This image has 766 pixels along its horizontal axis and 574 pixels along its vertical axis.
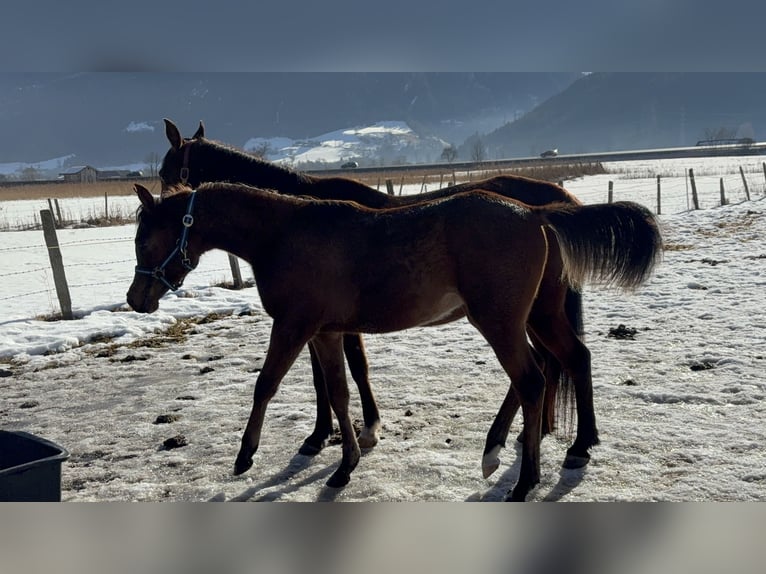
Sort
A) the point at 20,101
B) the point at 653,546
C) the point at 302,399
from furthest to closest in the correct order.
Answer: the point at 302,399
the point at 20,101
the point at 653,546

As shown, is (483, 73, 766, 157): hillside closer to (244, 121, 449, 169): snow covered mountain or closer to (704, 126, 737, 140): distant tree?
(704, 126, 737, 140): distant tree

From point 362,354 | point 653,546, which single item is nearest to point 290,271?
point 362,354

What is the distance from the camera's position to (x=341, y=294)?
10.6ft

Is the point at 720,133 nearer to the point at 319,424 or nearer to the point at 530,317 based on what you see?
the point at 530,317

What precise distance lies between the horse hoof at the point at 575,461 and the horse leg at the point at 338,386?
1.21 meters

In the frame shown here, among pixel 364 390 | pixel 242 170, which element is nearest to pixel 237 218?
pixel 242 170

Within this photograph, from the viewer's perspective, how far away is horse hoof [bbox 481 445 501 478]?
3.35 metres

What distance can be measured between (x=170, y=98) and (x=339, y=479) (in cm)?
269

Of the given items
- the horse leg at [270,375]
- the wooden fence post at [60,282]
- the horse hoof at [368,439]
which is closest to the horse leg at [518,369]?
the horse hoof at [368,439]

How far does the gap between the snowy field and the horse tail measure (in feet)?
3.58

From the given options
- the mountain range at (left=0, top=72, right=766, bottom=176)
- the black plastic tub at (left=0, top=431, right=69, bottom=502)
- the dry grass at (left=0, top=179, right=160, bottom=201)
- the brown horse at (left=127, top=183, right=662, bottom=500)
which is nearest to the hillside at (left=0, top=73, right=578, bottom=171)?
the mountain range at (left=0, top=72, right=766, bottom=176)

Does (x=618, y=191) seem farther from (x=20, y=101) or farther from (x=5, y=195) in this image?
(x=20, y=101)

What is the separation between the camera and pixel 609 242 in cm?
306

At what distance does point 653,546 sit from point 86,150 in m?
2.02
